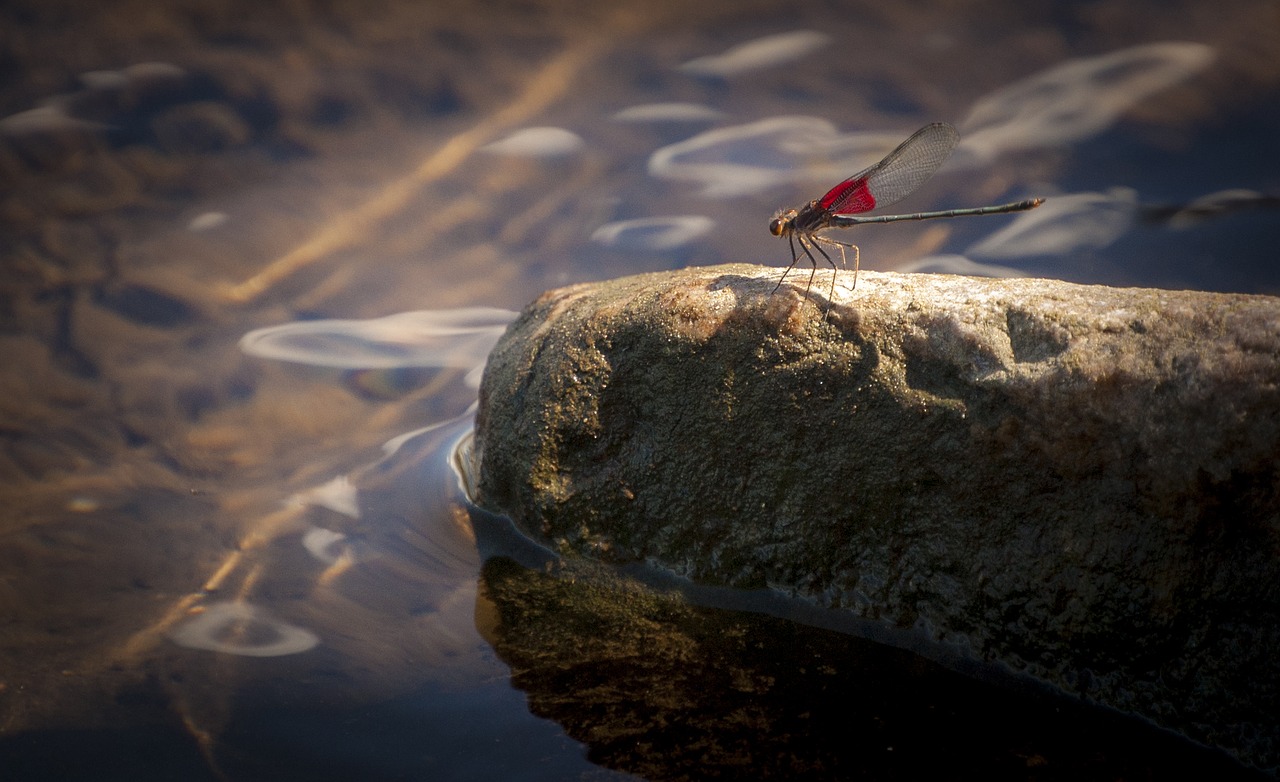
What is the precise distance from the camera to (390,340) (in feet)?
12.9

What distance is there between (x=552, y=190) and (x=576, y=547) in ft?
8.41

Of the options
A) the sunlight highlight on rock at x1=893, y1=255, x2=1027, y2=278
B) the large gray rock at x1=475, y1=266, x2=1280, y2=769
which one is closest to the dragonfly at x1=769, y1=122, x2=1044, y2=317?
the large gray rock at x1=475, y1=266, x2=1280, y2=769

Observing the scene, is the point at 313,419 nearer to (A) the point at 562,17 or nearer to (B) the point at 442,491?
(B) the point at 442,491

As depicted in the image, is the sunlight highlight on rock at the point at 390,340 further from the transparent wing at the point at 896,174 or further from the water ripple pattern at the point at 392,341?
the transparent wing at the point at 896,174

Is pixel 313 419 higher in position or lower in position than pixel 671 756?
higher

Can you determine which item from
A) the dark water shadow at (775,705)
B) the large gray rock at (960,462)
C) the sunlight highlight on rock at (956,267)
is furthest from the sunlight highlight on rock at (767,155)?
the dark water shadow at (775,705)

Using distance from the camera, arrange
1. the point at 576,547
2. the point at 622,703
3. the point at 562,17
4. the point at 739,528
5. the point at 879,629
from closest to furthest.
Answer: the point at 622,703 → the point at 879,629 → the point at 739,528 → the point at 576,547 → the point at 562,17

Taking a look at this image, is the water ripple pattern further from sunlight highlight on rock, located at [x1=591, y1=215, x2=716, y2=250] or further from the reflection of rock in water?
the reflection of rock in water

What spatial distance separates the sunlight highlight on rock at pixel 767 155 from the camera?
186 inches

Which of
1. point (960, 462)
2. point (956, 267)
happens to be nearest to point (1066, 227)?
point (956, 267)

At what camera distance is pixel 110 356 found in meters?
3.70

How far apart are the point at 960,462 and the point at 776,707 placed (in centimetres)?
69

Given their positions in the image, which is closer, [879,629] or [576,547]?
[879,629]

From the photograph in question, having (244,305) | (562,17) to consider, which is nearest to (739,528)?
(244,305)
